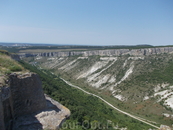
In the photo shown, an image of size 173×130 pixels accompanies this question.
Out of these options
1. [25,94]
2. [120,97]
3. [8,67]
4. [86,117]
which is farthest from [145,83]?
[8,67]

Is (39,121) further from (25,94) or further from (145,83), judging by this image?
(145,83)

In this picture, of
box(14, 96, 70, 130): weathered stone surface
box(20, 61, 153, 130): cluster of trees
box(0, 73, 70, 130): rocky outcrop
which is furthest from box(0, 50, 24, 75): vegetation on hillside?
box(20, 61, 153, 130): cluster of trees

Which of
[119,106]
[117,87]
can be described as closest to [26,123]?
[119,106]

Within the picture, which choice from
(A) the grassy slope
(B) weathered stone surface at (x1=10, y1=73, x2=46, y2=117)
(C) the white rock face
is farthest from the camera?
(C) the white rock face

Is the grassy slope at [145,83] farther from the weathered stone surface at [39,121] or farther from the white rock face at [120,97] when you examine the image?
the weathered stone surface at [39,121]

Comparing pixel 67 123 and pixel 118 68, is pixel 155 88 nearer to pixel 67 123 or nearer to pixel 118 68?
pixel 118 68

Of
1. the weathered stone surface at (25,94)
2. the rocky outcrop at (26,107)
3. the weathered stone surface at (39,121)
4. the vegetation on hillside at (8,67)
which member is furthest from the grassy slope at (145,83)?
the vegetation on hillside at (8,67)

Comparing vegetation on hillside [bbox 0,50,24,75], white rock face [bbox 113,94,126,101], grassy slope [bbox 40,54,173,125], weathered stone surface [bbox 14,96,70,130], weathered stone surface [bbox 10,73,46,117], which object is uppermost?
vegetation on hillside [bbox 0,50,24,75]

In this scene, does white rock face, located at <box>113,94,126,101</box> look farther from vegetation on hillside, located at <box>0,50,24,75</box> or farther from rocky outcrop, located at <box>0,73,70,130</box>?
vegetation on hillside, located at <box>0,50,24,75</box>

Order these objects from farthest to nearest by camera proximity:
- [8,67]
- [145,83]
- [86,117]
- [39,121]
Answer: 1. [145,83]
2. [86,117]
3. [8,67]
4. [39,121]

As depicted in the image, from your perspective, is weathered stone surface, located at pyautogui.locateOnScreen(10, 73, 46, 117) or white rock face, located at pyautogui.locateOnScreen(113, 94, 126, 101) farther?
white rock face, located at pyautogui.locateOnScreen(113, 94, 126, 101)
